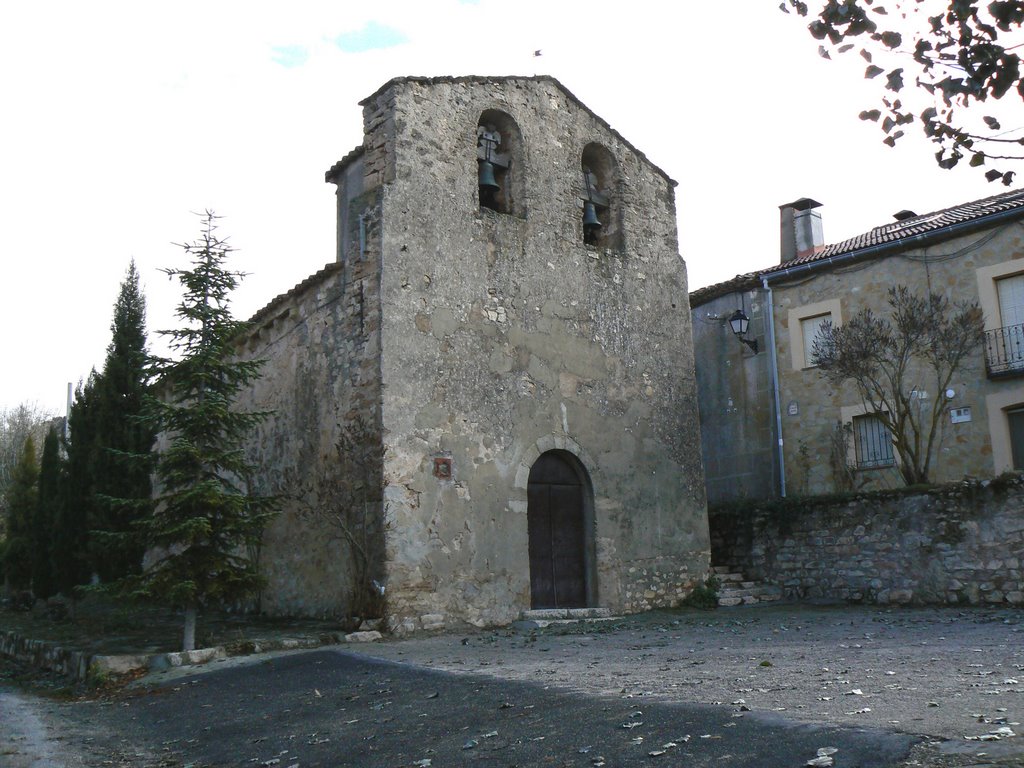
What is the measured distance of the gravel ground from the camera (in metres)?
4.61

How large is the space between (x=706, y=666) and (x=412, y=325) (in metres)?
5.89

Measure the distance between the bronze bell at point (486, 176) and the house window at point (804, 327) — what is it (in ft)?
28.3

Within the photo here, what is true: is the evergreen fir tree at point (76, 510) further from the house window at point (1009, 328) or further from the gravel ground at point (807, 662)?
the house window at point (1009, 328)

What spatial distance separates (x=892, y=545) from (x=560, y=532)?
4.40 meters

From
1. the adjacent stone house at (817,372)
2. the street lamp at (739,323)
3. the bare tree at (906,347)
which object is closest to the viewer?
the bare tree at (906,347)

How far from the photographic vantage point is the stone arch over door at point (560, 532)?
41.6 ft

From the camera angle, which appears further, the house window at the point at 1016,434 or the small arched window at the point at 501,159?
the house window at the point at 1016,434

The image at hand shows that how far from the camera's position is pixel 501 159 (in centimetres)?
1344

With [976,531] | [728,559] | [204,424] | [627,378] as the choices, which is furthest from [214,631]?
[976,531]

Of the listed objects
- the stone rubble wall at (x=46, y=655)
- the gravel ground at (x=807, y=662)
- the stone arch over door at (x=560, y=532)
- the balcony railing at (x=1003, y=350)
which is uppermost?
the balcony railing at (x=1003, y=350)

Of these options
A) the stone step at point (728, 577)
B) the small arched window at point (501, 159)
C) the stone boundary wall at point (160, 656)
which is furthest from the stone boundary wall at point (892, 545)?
the stone boundary wall at point (160, 656)

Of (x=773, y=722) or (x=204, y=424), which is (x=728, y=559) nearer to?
(x=204, y=424)

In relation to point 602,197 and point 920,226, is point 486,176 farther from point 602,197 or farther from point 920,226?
point 920,226

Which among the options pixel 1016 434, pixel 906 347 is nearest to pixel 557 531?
pixel 906 347
